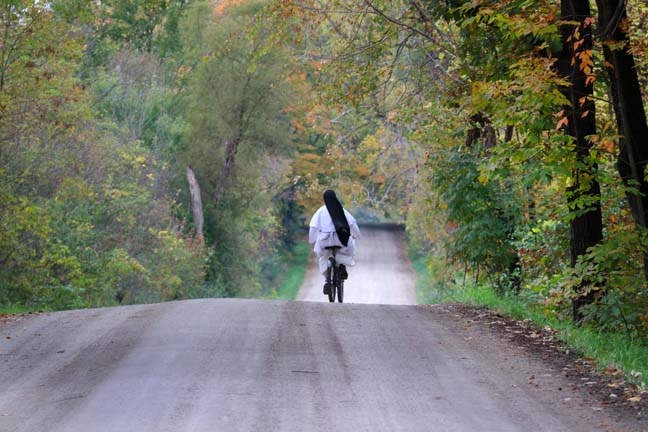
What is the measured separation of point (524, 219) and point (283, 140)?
2778cm

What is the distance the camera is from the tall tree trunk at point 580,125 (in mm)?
12484

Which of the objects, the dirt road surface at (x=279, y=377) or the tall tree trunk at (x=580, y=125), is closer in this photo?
the dirt road surface at (x=279, y=377)

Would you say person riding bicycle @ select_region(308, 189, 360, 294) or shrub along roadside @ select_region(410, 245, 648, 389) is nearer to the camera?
shrub along roadside @ select_region(410, 245, 648, 389)

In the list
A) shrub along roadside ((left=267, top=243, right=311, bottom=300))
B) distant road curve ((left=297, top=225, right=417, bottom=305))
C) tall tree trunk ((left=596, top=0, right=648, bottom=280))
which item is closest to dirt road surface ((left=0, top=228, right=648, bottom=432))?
tall tree trunk ((left=596, top=0, right=648, bottom=280))

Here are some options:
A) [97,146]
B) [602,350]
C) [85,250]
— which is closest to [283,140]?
[97,146]

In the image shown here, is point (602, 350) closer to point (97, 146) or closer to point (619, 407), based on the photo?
point (619, 407)

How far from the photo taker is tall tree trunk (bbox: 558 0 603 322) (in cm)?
1248

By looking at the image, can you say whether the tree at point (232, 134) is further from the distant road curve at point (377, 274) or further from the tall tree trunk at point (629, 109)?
the tall tree trunk at point (629, 109)

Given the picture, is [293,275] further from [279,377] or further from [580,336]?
[279,377]

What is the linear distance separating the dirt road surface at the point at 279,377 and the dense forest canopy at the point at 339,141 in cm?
257

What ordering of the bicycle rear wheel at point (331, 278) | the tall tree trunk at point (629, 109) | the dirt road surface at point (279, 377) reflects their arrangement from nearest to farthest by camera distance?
1. the dirt road surface at point (279, 377)
2. the tall tree trunk at point (629, 109)
3. the bicycle rear wheel at point (331, 278)

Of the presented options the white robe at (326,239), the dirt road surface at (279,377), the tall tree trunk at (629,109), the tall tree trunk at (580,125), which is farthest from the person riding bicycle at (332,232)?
the tall tree trunk at (629,109)

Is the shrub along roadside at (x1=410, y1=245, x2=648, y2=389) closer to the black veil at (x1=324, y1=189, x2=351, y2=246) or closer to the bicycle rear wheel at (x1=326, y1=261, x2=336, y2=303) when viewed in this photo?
the bicycle rear wheel at (x1=326, y1=261, x2=336, y2=303)

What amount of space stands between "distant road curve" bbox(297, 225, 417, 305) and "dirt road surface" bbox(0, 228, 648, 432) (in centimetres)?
2704
